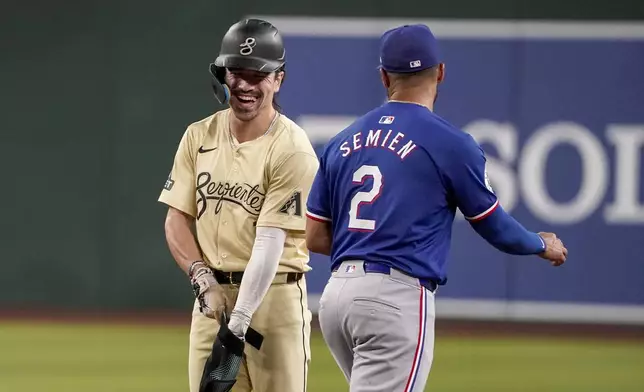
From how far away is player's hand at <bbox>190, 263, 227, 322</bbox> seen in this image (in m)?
4.36

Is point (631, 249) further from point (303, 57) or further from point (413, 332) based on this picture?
point (413, 332)

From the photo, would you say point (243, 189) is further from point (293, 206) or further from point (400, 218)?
point (400, 218)

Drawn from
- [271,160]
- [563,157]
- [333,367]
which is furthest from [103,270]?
[271,160]

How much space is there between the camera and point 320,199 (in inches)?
167

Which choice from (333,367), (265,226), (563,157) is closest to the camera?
(265,226)

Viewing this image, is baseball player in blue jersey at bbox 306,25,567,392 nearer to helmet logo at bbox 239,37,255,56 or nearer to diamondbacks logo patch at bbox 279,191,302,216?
diamondbacks logo patch at bbox 279,191,302,216

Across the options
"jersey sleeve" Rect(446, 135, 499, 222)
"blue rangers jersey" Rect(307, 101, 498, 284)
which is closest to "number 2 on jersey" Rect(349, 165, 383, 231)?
"blue rangers jersey" Rect(307, 101, 498, 284)

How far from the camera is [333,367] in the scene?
8523mm

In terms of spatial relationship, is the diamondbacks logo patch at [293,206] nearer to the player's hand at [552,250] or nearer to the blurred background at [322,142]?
the player's hand at [552,250]

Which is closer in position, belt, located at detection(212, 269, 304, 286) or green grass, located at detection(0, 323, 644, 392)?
belt, located at detection(212, 269, 304, 286)

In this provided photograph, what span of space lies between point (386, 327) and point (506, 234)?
1.71ft

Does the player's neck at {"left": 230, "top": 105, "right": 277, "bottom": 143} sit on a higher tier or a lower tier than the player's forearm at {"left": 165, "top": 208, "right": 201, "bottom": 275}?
higher

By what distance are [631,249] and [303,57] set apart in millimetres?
3285

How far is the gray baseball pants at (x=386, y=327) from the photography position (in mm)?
4000
